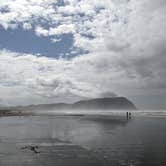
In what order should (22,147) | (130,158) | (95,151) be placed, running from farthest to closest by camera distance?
(22,147), (95,151), (130,158)

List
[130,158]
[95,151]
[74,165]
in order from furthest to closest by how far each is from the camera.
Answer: [95,151], [130,158], [74,165]

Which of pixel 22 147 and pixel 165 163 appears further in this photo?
pixel 22 147

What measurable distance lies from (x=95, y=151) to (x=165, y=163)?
429 inches

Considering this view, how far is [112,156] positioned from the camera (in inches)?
1400

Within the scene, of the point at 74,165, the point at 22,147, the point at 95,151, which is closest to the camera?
the point at 74,165

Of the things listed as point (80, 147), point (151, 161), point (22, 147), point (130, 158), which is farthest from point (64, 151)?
point (151, 161)

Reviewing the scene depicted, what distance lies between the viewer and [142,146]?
43188 mm

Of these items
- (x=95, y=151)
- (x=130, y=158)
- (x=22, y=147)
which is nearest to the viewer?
(x=130, y=158)

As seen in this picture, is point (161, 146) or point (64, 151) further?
point (161, 146)

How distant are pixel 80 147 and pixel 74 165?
12512 mm

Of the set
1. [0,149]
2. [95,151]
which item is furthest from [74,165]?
[0,149]

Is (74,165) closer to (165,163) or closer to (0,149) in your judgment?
(165,163)

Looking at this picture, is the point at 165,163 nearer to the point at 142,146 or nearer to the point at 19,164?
the point at 142,146

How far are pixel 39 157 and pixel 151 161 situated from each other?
Answer: 13.9 meters
